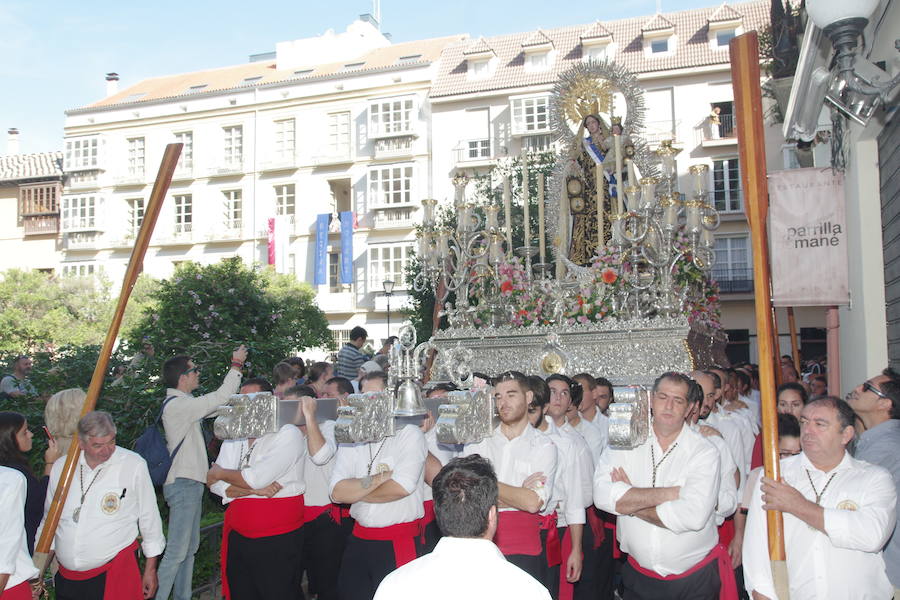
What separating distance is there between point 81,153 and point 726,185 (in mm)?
27081

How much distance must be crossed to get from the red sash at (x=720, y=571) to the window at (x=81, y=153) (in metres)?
36.2

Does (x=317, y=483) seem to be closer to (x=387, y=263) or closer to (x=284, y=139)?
(x=387, y=263)

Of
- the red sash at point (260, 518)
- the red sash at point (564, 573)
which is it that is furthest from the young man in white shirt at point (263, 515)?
the red sash at point (564, 573)

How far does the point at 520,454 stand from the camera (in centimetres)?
461

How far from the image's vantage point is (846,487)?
11.3ft

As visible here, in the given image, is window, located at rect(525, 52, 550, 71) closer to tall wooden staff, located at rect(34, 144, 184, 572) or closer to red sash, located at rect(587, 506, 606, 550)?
red sash, located at rect(587, 506, 606, 550)

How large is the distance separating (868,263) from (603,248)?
2.74 metres

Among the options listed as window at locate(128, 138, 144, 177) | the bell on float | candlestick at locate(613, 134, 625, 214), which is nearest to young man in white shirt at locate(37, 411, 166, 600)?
the bell on float

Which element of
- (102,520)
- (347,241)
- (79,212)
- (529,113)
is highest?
(529,113)

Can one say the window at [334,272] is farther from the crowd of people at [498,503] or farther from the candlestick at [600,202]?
the crowd of people at [498,503]

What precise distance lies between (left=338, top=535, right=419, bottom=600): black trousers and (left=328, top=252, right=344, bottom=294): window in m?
27.9

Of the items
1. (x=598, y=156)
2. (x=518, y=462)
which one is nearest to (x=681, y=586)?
(x=518, y=462)

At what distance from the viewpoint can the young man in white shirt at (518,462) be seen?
449cm

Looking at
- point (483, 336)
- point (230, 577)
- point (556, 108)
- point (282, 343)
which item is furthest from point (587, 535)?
point (556, 108)
